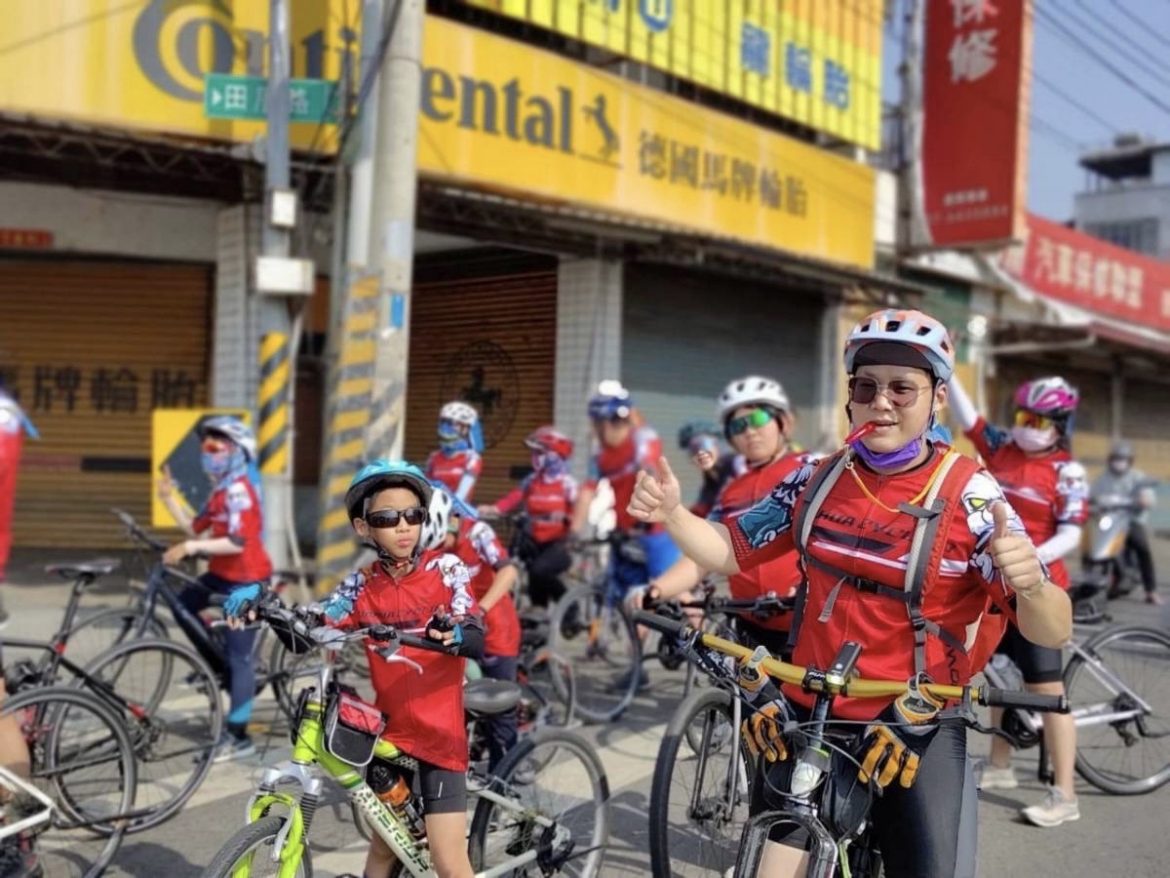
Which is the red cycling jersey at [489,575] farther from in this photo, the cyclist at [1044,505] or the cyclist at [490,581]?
the cyclist at [1044,505]

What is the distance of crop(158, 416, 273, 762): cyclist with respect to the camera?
5.23 m

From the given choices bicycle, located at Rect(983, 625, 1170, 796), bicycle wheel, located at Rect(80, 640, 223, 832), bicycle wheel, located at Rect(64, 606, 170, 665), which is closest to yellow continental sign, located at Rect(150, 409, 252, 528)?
bicycle wheel, located at Rect(64, 606, 170, 665)

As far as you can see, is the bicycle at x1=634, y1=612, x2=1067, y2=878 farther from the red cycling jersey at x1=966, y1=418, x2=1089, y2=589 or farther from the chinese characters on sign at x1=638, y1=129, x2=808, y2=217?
the chinese characters on sign at x1=638, y1=129, x2=808, y2=217

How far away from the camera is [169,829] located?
4383 mm

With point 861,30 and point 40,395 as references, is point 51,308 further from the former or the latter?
point 861,30

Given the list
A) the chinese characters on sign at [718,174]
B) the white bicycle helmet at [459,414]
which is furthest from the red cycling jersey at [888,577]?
the chinese characters on sign at [718,174]

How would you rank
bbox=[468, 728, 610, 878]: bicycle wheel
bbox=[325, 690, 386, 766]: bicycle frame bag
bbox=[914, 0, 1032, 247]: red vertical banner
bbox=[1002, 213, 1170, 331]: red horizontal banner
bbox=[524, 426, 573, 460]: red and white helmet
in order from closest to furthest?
bbox=[325, 690, 386, 766]: bicycle frame bag
bbox=[468, 728, 610, 878]: bicycle wheel
bbox=[524, 426, 573, 460]: red and white helmet
bbox=[914, 0, 1032, 247]: red vertical banner
bbox=[1002, 213, 1170, 331]: red horizontal banner

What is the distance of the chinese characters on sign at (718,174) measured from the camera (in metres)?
11.9

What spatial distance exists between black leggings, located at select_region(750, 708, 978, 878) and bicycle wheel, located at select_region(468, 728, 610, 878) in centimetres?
114

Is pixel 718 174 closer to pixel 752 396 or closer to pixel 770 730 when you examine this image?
pixel 752 396

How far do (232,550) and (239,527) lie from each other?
0.40 ft

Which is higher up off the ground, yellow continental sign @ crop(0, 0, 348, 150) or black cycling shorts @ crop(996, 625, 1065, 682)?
yellow continental sign @ crop(0, 0, 348, 150)

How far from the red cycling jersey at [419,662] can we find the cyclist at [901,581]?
878 millimetres

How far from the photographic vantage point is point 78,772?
13.3 feet
